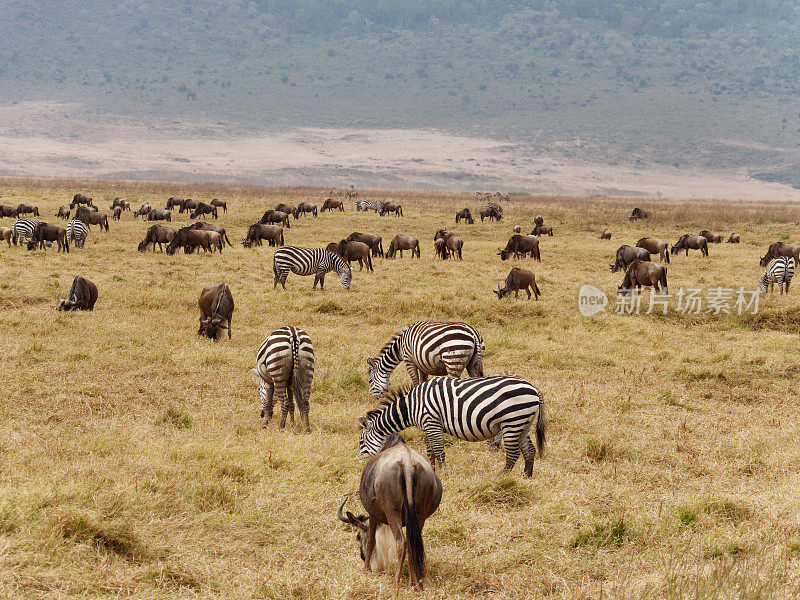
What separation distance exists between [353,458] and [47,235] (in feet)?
82.2

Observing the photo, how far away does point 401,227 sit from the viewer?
43.7 metres

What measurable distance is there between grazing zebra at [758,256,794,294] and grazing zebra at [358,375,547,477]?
1638 centimetres

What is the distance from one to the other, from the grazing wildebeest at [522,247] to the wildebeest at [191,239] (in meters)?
12.8

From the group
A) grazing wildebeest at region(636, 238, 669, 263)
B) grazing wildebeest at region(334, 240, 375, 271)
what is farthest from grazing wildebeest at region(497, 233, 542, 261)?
grazing wildebeest at region(334, 240, 375, 271)

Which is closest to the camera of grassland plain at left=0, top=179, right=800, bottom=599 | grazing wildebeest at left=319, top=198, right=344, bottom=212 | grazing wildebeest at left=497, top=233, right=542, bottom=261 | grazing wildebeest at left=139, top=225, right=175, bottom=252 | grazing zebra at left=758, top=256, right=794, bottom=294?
grassland plain at left=0, top=179, right=800, bottom=599

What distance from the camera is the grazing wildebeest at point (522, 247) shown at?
29.3 m

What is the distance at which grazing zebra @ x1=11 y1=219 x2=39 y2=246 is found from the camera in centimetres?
2956

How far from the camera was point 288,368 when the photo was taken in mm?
10023

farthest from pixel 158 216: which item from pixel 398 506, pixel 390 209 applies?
pixel 398 506

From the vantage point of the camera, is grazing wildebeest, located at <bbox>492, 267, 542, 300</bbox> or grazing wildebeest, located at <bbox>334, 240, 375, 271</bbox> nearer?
grazing wildebeest, located at <bbox>492, 267, 542, 300</bbox>

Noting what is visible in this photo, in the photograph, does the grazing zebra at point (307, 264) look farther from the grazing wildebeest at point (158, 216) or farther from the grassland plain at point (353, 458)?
the grazing wildebeest at point (158, 216)

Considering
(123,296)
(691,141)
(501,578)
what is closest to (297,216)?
(123,296)

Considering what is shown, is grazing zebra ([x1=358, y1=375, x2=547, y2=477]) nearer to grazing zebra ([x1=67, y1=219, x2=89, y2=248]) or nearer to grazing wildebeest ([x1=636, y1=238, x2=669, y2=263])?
grazing wildebeest ([x1=636, y1=238, x2=669, y2=263])

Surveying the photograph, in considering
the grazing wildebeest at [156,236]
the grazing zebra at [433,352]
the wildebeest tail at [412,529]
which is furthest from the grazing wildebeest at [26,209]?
the wildebeest tail at [412,529]
